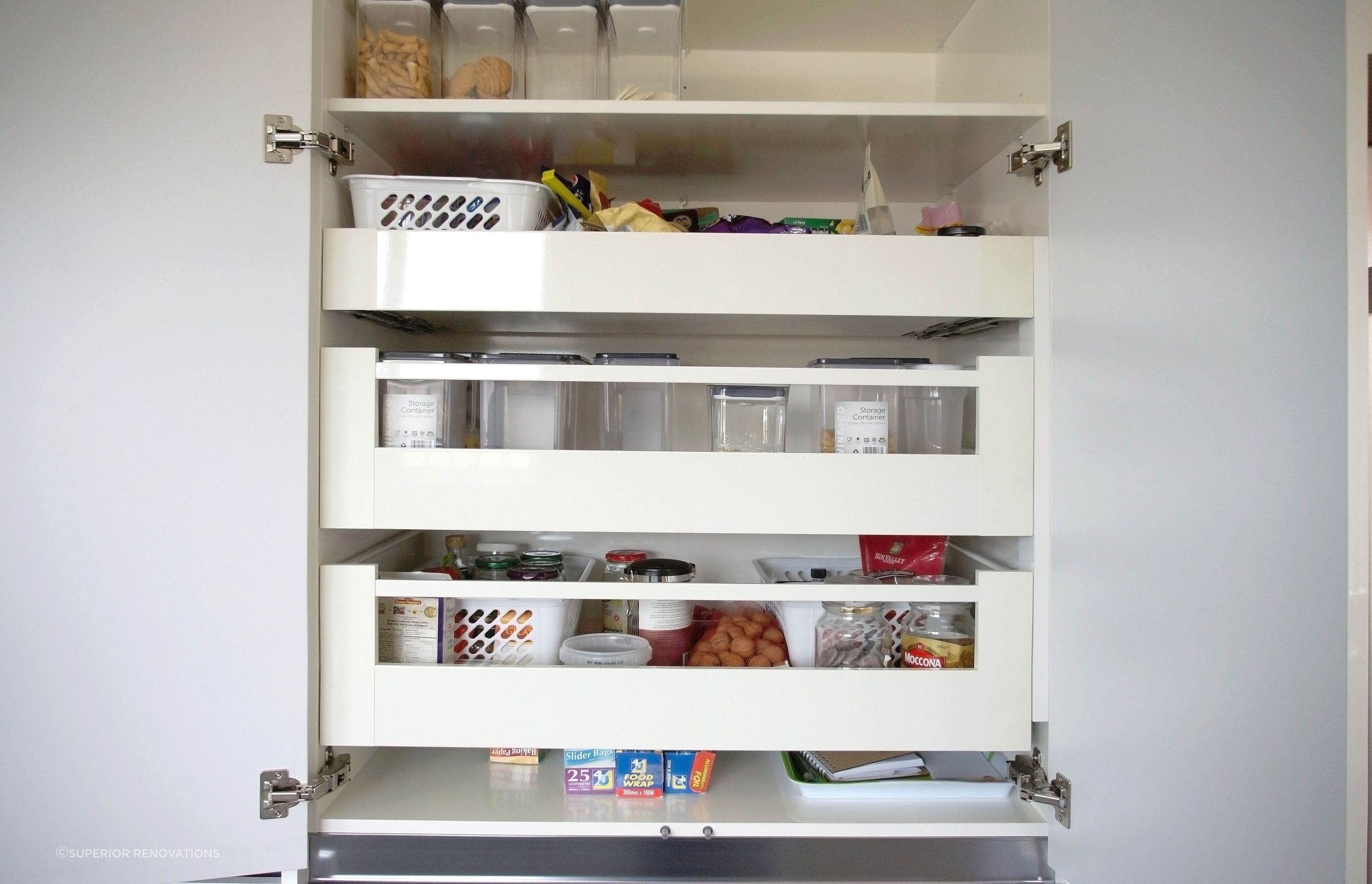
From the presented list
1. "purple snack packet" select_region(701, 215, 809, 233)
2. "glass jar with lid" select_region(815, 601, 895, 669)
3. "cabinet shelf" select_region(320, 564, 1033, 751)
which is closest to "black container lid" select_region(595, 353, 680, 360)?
"purple snack packet" select_region(701, 215, 809, 233)

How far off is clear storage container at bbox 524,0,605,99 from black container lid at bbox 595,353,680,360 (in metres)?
0.39

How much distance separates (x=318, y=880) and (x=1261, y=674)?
116 cm

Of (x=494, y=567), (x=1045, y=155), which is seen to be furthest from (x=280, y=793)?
(x=1045, y=155)

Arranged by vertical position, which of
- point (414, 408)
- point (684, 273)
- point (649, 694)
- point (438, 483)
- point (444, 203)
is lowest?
point (649, 694)

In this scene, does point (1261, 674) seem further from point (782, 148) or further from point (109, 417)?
point (109, 417)

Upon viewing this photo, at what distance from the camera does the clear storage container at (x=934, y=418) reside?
1145 millimetres

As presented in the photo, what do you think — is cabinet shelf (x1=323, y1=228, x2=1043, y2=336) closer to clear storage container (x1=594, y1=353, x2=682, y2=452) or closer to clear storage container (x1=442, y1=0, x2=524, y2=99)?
clear storage container (x1=594, y1=353, x2=682, y2=452)

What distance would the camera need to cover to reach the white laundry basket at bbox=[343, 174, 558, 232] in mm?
1121

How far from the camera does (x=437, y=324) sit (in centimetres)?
137

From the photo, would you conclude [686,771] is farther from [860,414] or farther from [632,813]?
[860,414]

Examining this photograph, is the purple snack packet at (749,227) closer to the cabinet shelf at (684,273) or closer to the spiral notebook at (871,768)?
the cabinet shelf at (684,273)

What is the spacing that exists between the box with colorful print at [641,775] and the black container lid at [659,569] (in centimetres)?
26

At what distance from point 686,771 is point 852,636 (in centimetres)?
32

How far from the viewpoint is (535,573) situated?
1.24 m
